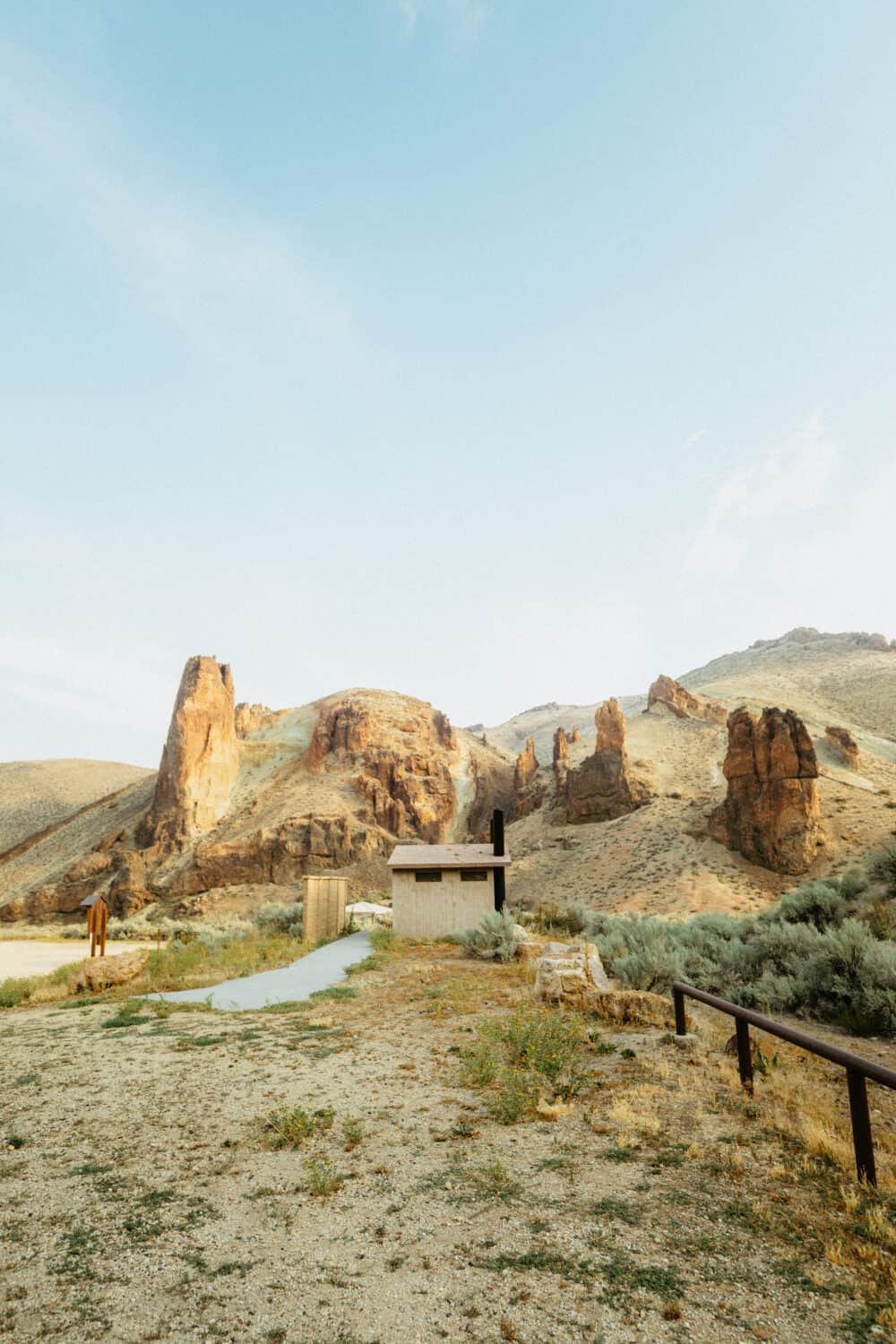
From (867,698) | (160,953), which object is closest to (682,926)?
(160,953)

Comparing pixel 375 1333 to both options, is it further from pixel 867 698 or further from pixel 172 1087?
pixel 867 698

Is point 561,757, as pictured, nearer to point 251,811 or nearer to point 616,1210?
point 251,811

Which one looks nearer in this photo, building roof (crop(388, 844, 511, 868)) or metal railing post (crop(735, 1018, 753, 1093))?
metal railing post (crop(735, 1018, 753, 1093))

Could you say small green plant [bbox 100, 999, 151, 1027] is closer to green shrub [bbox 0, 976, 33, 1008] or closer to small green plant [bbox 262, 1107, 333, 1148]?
green shrub [bbox 0, 976, 33, 1008]

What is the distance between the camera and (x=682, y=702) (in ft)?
224

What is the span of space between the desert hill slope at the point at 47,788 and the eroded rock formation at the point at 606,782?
58.6 meters

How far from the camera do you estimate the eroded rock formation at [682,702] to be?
63853mm

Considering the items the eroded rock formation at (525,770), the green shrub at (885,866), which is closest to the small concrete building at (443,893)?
the green shrub at (885,866)

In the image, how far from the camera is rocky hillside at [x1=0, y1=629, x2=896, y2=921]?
36656mm

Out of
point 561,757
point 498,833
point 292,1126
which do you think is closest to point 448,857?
point 498,833

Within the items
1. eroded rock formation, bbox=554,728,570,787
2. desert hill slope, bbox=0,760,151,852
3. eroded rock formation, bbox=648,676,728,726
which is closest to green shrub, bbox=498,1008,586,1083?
eroded rock formation, bbox=554,728,570,787

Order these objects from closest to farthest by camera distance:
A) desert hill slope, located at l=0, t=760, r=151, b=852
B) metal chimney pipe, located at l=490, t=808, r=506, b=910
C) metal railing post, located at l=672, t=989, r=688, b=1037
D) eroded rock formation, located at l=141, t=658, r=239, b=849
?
metal railing post, located at l=672, t=989, r=688, b=1037 → metal chimney pipe, located at l=490, t=808, r=506, b=910 → eroded rock formation, located at l=141, t=658, r=239, b=849 → desert hill slope, located at l=0, t=760, r=151, b=852

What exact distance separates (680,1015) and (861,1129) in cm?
396

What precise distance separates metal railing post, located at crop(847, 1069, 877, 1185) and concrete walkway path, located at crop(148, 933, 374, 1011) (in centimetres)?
1005
